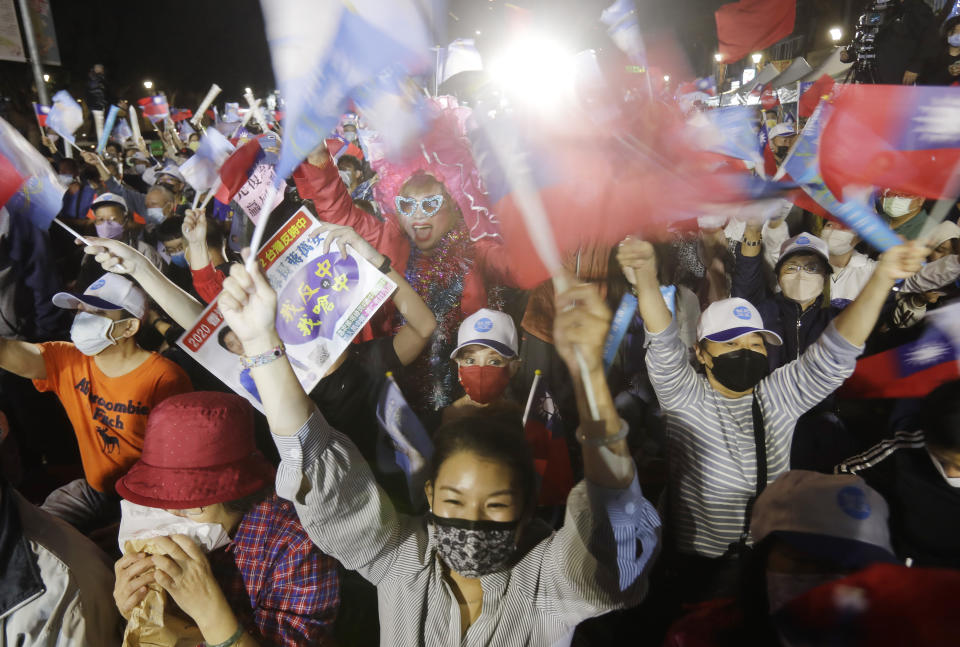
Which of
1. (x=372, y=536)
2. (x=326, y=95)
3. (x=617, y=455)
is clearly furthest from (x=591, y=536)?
(x=326, y=95)

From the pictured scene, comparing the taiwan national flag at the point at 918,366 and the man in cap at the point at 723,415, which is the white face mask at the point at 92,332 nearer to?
the man in cap at the point at 723,415

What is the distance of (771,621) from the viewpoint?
1188mm

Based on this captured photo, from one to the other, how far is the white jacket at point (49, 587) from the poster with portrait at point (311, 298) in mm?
734

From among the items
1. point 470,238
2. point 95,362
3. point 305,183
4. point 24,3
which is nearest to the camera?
point 95,362

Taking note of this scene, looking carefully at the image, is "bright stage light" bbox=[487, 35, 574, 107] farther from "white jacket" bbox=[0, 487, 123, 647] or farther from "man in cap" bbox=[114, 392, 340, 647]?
"white jacket" bbox=[0, 487, 123, 647]

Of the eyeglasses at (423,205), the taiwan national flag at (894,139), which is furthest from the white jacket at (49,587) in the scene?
the taiwan national flag at (894,139)

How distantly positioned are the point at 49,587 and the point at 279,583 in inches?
26.1

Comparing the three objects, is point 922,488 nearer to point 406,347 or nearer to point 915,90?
point 915,90

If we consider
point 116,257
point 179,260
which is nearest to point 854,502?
point 116,257

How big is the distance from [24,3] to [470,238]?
28.5 feet

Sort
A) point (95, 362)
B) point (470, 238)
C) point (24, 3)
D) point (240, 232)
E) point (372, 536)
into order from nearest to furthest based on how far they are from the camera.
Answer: point (372, 536) < point (95, 362) < point (470, 238) < point (240, 232) < point (24, 3)

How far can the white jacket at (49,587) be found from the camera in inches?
66.2

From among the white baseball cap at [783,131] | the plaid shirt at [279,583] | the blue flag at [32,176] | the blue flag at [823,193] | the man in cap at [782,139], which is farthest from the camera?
the white baseball cap at [783,131]

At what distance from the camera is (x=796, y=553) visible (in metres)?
1.34
